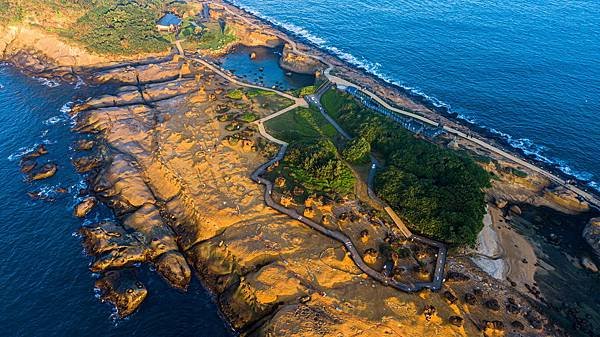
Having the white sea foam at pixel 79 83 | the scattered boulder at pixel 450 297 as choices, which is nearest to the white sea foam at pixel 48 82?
the white sea foam at pixel 79 83

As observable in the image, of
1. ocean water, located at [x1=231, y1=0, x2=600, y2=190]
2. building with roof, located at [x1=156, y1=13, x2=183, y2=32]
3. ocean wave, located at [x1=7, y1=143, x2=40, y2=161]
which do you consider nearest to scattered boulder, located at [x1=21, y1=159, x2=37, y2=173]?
ocean wave, located at [x1=7, y1=143, x2=40, y2=161]

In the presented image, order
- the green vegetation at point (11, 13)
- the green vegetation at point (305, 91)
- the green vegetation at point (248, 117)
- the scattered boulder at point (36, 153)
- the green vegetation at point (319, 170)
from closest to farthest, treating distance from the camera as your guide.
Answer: the green vegetation at point (319, 170), the scattered boulder at point (36, 153), the green vegetation at point (248, 117), the green vegetation at point (305, 91), the green vegetation at point (11, 13)

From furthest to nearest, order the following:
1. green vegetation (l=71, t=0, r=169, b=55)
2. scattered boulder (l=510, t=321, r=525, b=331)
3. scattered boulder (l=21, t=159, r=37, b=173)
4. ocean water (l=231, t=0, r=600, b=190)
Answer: green vegetation (l=71, t=0, r=169, b=55) < ocean water (l=231, t=0, r=600, b=190) < scattered boulder (l=21, t=159, r=37, b=173) < scattered boulder (l=510, t=321, r=525, b=331)

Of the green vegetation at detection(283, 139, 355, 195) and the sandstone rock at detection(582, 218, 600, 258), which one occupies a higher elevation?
the sandstone rock at detection(582, 218, 600, 258)

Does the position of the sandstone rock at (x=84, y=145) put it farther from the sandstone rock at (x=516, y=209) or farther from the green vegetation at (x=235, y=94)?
the sandstone rock at (x=516, y=209)

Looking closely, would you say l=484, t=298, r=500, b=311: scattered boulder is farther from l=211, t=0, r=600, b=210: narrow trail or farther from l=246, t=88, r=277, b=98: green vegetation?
l=246, t=88, r=277, b=98: green vegetation

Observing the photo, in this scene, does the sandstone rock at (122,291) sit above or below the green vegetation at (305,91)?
below
